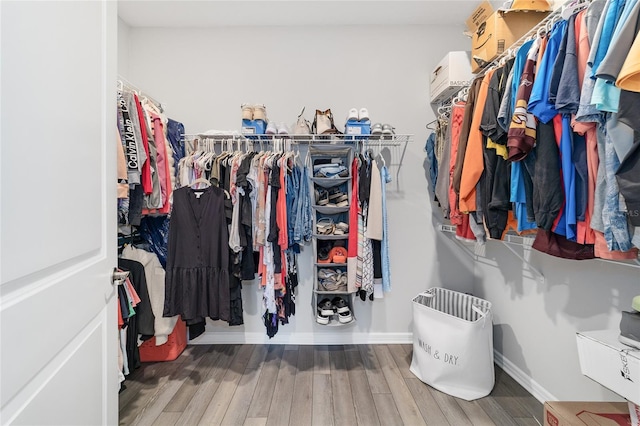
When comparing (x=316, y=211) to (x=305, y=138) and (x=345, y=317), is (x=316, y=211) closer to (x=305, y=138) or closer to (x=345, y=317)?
(x=305, y=138)

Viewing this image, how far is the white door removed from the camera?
0.56 metres

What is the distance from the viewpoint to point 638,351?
0.84 metres

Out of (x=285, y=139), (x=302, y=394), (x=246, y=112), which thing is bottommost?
(x=302, y=394)

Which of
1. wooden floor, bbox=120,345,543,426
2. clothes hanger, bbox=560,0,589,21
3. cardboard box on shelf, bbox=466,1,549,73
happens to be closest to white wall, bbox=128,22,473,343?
wooden floor, bbox=120,345,543,426

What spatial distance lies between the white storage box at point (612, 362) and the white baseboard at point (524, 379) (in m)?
0.92

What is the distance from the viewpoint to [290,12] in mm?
2229

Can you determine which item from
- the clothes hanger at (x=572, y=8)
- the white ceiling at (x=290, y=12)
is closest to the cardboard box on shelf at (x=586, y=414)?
the clothes hanger at (x=572, y=8)

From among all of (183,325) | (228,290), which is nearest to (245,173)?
(228,290)

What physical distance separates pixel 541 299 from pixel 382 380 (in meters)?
1.14

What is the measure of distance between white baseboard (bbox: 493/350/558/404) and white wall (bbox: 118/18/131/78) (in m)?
3.75

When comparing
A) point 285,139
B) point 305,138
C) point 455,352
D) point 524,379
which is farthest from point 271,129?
point 524,379

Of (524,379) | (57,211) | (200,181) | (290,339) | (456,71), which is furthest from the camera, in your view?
(290,339)

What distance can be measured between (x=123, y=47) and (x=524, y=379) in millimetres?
3939

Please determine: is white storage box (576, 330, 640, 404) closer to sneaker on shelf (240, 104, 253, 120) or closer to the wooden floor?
the wooden floor
